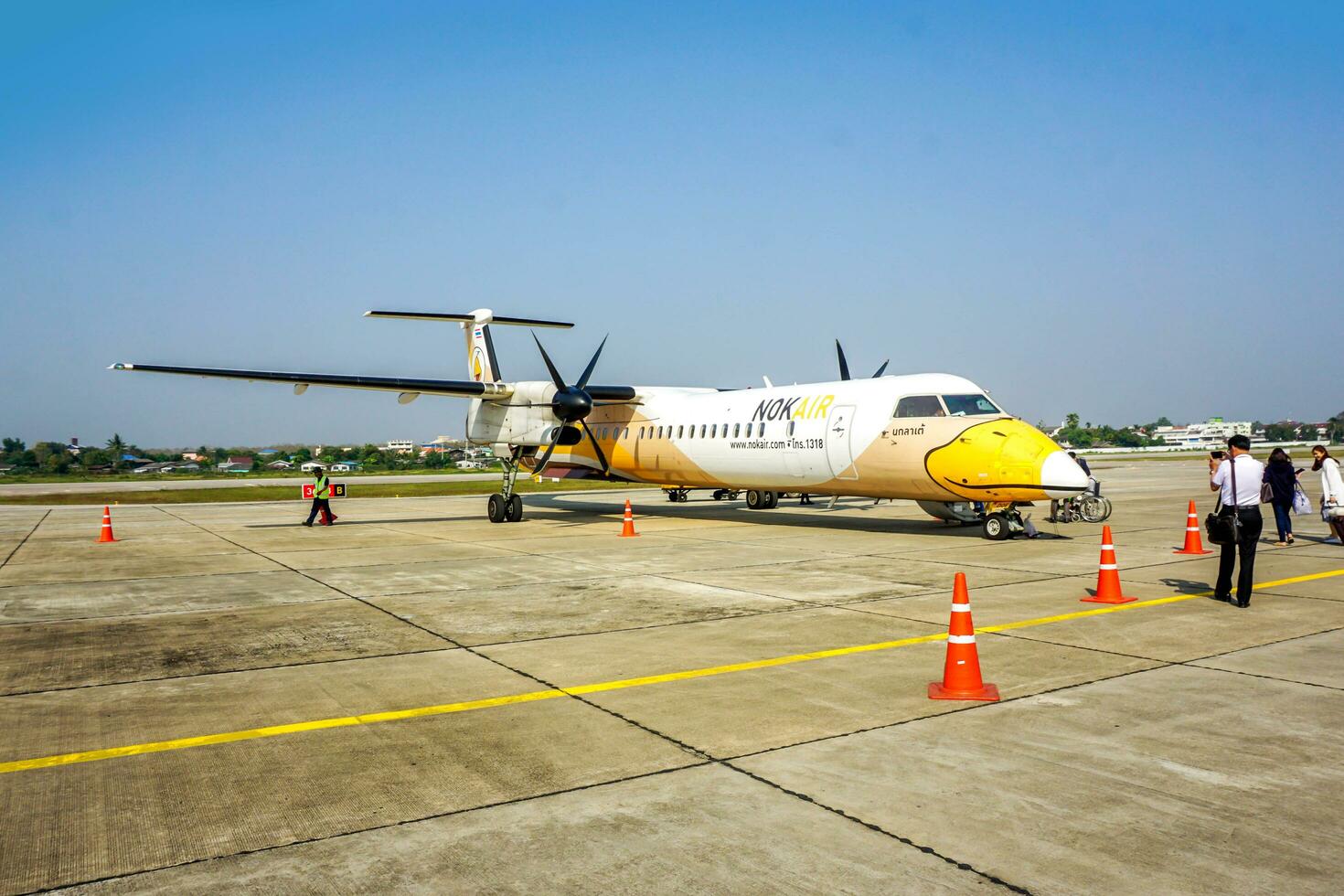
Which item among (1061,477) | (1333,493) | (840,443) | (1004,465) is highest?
(840,443)

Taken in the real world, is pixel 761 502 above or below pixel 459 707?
above

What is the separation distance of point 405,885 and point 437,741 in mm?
1877

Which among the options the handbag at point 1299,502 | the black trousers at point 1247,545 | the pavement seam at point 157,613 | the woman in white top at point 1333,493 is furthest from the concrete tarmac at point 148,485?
the black trousers at point 1247,545

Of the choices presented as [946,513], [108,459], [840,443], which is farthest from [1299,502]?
[108,459]

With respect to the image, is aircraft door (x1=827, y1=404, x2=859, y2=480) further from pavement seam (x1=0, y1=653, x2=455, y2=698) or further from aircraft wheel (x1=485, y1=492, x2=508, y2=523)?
pavement seam (x1=0, y1=653, x2=455, y2=698)

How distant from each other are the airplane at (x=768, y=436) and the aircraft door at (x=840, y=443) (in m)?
0.02

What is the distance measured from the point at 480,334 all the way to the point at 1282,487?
764 inches

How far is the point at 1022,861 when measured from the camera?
3830 mm

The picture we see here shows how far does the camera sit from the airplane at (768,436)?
15.4m

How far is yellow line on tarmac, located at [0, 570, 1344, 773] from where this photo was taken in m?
5.37

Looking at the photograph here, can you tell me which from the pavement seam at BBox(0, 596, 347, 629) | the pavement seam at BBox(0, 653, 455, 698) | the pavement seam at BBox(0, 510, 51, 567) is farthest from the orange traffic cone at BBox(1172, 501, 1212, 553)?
the pavement seam at BBox(0, 510, 51, 567)

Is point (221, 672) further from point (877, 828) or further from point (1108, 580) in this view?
point (1108, 580)

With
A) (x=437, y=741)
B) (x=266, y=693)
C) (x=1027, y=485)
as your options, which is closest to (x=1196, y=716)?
(x=437, y=741)

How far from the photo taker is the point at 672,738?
18.1 ft
